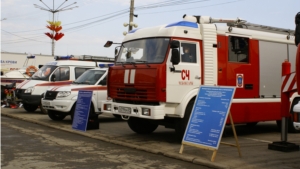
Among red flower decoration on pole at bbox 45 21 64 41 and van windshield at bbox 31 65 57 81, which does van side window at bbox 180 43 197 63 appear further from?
red flower decoration on pole at bbox 45 21 64 41

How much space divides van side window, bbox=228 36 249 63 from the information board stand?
94.9 inches

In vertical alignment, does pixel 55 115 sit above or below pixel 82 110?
below

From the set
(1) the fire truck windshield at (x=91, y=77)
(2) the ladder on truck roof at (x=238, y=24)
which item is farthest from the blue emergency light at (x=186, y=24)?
(1) the fire truck windshield at (x=91, y=77)

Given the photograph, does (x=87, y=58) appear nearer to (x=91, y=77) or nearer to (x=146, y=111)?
(x=91, y=77)

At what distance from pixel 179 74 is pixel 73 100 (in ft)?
17.7

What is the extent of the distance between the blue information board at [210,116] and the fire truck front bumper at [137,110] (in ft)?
3.43

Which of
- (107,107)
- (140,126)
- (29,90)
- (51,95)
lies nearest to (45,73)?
(29,90)

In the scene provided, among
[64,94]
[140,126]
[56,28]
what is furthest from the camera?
[56,28]

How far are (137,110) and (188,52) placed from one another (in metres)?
1.90

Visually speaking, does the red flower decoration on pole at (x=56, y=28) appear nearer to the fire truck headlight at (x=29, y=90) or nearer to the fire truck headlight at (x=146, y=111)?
the fire truck headlight at (x=29, y=90)

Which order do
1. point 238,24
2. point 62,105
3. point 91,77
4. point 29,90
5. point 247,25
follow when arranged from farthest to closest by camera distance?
point 29,90 → point 91,77 → point 62,105 → point 247,25 → point 238,24

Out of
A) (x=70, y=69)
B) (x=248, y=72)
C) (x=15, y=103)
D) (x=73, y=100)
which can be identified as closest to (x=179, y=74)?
(x=248, y=72)

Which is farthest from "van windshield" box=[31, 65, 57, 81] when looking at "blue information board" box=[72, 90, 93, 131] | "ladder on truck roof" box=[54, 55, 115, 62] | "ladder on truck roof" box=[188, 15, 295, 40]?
"ladder on truck roof" box=[188, 15, 295, 40]

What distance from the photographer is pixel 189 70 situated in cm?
962
